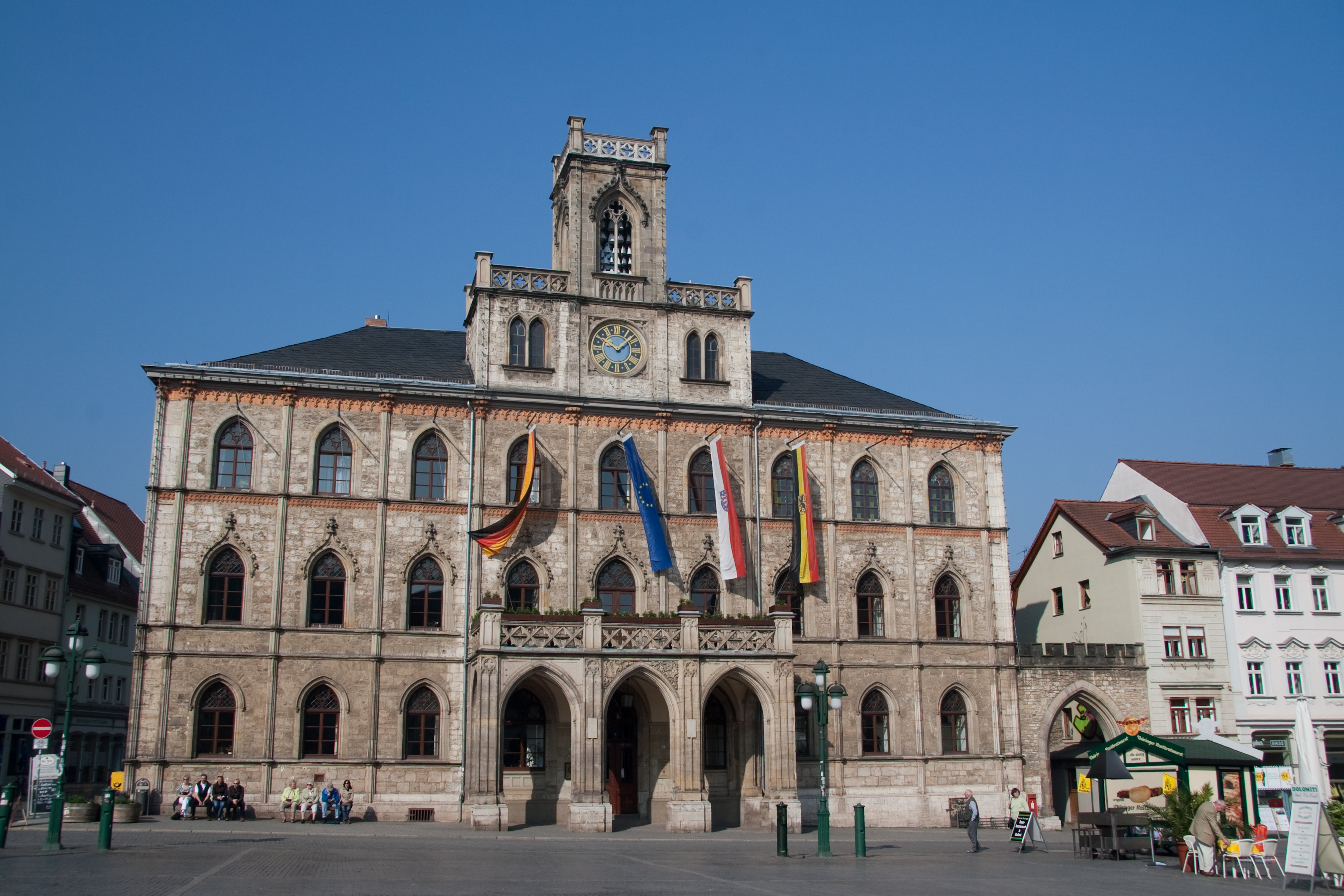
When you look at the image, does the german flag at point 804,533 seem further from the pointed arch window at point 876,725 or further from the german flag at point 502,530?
the german flag at point 502,530

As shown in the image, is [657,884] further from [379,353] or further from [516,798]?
[379,353]

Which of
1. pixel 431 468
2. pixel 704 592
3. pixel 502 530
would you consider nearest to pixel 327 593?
pixel 431 468

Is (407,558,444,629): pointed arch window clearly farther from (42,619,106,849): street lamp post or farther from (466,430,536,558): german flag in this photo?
(42,619,106,849): street lamp post

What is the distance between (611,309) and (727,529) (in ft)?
26.0

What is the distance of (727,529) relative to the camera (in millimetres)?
37250

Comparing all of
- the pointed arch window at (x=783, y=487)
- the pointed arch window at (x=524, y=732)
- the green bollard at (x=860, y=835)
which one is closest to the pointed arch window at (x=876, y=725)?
the pointed arch window at (x=783, y=487)

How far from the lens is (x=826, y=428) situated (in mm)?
A: 40094

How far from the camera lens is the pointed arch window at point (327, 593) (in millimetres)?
35281

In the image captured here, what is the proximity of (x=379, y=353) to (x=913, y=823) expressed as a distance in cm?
2222

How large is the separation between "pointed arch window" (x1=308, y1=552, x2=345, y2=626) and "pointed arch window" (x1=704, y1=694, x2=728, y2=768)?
11204mm

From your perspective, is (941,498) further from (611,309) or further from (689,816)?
(689,816)

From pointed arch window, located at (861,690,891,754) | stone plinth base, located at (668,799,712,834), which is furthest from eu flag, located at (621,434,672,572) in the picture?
pointed arch window, located at (861,690,891,754)

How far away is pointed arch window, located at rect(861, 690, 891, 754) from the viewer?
38.5 metres

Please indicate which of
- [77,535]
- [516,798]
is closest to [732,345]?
[516,798]
